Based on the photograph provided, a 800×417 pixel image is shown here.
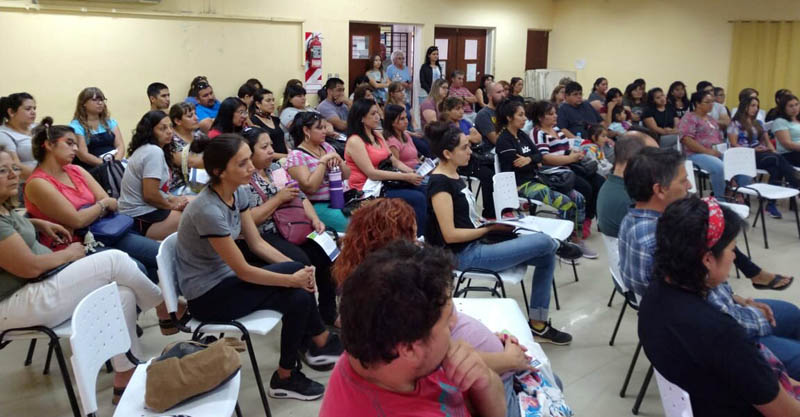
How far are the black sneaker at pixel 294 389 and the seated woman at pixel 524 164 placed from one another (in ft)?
8.53

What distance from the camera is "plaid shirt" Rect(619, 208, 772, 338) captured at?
7.59 ft

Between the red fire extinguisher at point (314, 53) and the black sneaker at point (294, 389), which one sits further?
the red fire extinguisher at point (314, 53)

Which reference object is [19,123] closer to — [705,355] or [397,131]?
[397,131]

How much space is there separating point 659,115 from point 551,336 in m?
5.12

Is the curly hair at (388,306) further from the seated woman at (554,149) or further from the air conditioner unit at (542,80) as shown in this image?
the air conditioner unit at (542,80)

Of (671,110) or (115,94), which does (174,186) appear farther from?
(671,110)

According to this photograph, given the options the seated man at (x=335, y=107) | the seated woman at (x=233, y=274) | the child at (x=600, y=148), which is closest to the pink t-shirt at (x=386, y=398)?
the seated woman at (x=233, y=274)

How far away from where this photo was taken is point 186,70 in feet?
24.3

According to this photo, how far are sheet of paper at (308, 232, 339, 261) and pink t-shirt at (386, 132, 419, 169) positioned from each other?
1.85 metres

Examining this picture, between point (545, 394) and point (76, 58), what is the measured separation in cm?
660

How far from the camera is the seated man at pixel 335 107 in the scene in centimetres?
705

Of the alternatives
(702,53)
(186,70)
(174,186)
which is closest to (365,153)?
(174,186)

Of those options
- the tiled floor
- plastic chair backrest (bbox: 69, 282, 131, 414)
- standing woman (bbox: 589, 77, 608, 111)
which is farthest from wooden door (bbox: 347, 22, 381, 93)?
plastic chair backrest (bbox: 69, 282, 131, 414)

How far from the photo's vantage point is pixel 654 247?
255 cm
